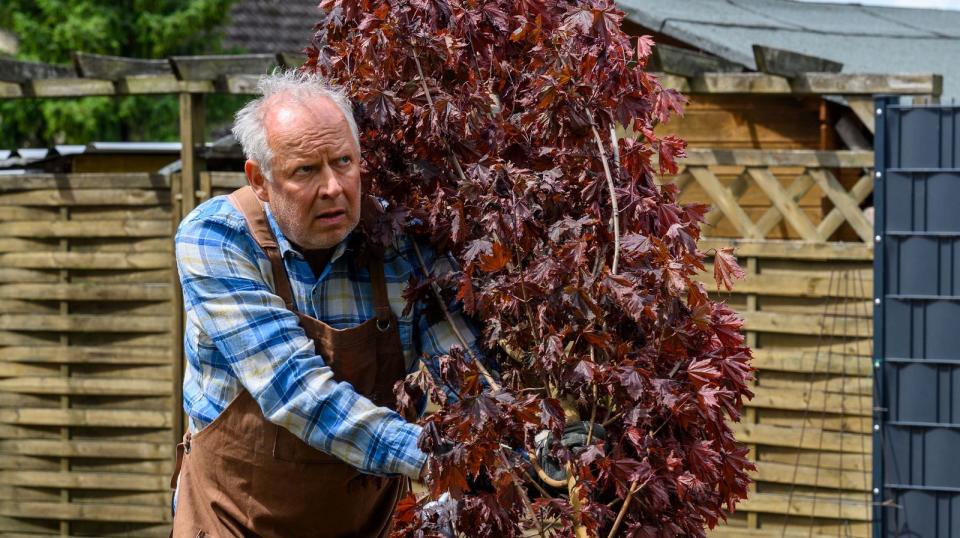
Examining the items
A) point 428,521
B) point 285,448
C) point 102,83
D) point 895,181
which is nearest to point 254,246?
point 285,448

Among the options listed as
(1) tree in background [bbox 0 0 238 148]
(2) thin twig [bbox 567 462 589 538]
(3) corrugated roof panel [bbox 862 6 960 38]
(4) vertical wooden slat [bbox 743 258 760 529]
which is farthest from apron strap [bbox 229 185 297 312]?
(1) tree in background [bbox 0 0 238 148]

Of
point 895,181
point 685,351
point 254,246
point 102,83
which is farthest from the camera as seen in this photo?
point 102,83

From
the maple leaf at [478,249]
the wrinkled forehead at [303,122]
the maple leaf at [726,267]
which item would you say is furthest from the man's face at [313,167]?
the maple leaf at [726,267]

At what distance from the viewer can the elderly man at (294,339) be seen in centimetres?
278

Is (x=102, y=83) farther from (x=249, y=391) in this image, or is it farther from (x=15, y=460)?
(x=249, y=391)

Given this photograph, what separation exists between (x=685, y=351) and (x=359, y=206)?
0.74 meters

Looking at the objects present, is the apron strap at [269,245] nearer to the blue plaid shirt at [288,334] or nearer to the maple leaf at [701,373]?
the blue plaid shirt at [288,334]

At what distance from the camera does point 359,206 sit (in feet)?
9.54

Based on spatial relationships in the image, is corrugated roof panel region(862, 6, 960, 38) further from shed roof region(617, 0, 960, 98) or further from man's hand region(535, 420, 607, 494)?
man's hand region(535, 420, 607, 494)

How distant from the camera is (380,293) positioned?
3061 mm

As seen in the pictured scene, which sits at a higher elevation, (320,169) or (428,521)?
(320,169)

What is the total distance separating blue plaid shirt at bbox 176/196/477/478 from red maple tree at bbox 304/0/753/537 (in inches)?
3.5

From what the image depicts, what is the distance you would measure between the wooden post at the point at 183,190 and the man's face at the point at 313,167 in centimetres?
428

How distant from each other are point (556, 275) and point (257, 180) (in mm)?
713
